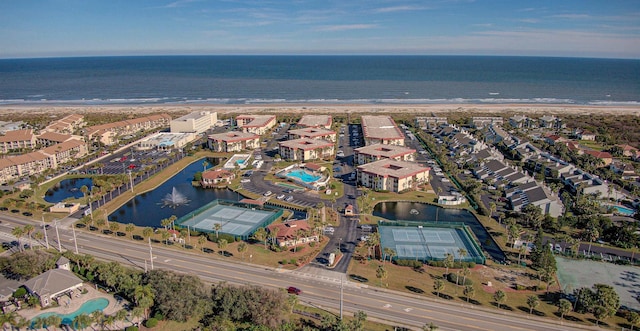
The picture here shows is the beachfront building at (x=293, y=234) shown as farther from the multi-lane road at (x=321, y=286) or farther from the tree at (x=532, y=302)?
the tree at (x=532, y=302)

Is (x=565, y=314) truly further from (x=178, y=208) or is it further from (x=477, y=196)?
(x=178, y=208)

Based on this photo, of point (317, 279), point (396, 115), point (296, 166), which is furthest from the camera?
point (396, 115)

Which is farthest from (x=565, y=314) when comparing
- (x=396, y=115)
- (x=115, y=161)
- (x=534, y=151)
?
(x=396, y=115)

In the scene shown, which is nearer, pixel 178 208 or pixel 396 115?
pixel 178 208

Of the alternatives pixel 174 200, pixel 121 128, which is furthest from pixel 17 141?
pixel 174 200

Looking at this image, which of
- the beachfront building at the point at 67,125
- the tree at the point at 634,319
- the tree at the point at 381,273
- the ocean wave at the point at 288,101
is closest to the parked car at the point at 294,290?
the tree at the point at 381,273

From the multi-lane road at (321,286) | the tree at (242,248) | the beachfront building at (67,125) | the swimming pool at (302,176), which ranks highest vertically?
the beachfront building at (67,125)

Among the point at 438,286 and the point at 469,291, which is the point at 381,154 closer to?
the point at 438,286
